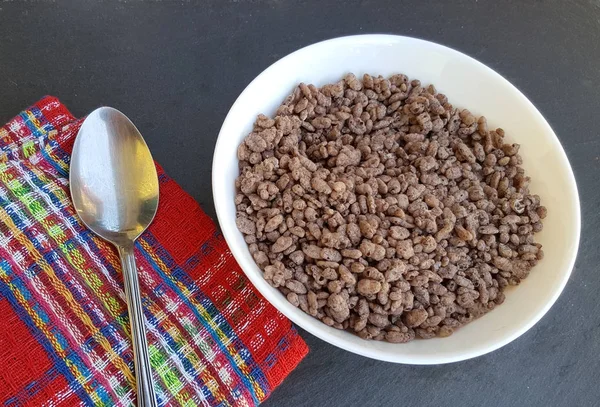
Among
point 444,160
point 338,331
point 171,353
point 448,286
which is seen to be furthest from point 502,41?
point 171,353

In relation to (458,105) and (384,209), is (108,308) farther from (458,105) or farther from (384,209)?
(458,105)

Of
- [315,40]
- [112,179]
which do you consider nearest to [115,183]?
[112,179]

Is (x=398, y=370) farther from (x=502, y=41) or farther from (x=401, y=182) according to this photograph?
(x=502, y=41)

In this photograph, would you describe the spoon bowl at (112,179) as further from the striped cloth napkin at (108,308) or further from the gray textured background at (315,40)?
the gray textured background at (315,40)

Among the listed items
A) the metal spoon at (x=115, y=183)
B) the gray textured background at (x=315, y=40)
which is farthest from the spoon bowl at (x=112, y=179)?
the gray textured background at (x=315, y=40)

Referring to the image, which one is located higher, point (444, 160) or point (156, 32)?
point (156, 32)
